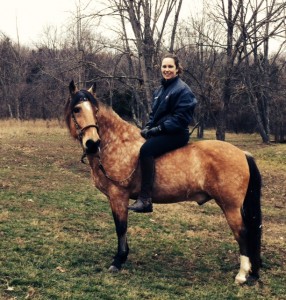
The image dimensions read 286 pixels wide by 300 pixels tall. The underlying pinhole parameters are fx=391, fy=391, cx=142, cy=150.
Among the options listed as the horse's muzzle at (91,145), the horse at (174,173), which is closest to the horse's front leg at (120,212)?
the horse at (174,173)

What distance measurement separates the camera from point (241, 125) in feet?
145

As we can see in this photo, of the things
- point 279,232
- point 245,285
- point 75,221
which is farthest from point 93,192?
point 245,285

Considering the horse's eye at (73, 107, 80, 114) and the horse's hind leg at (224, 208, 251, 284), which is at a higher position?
the horse's eye at (73, 107, 80, 114)

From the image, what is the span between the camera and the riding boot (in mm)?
5250

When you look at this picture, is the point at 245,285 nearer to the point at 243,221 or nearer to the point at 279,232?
the point at 243,221

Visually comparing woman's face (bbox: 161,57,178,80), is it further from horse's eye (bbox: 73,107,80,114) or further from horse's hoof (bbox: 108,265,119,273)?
horse's hoof (bbox: 108,265,119,273)

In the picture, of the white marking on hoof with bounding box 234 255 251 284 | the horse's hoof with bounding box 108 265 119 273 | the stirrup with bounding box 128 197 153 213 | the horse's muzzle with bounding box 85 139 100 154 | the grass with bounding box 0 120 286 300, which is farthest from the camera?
the horse's hoof with bounding box 108 265 119 273

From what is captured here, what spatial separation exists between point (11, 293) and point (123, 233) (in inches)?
67.8

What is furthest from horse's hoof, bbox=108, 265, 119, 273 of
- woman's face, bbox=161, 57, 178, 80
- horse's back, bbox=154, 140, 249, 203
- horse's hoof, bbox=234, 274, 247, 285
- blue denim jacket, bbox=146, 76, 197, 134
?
woman's face, bbox=161, 57, 178, 80

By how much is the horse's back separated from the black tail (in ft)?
0.49

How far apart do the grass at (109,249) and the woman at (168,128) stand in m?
1.03

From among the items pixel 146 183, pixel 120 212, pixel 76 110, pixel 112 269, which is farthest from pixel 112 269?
pixel 76 110

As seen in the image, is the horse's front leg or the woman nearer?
the woman

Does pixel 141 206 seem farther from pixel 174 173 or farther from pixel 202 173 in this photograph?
pixel 202 173
